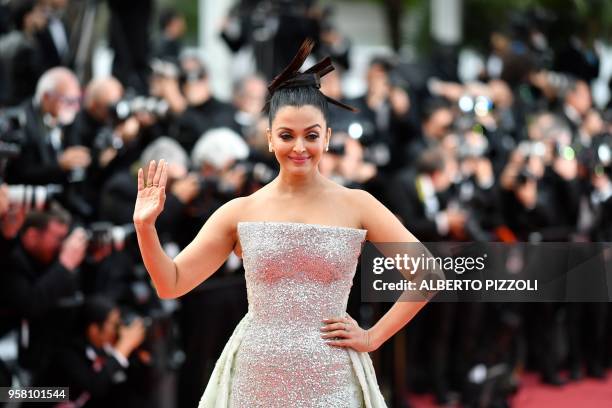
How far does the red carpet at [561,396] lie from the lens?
705cm

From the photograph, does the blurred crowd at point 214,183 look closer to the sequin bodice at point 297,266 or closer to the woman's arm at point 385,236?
the woman's arm at point 385,236

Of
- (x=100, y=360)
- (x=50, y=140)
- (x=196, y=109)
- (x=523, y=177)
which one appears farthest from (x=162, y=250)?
(x=523, y=177)

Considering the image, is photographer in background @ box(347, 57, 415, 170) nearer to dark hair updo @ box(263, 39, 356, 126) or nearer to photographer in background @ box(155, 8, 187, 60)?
photographer in background @ box(155, 8, 187, 60)

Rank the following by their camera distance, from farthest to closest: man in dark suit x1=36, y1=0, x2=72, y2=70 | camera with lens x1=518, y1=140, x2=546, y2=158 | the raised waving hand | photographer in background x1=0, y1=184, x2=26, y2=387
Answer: camera with lens x1=518, y1=140, x2=546, y2=158 < man in dark suit x1=36, y1=0, x2=72, y2=70 < photographer in background x1=0, y1=184, x2=26, y2=387 < the raised waving hand

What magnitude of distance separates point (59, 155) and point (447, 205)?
2.55 meters

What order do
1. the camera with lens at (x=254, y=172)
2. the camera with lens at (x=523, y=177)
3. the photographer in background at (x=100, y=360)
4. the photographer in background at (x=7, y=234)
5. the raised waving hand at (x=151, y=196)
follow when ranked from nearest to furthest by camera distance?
1. the raised waving hand at (x=151, y=196)
2. the photographer in background at (x=7, y=234)
3. the photographer in background at (x=100, y=360)
4. the camera with lens at (x=254, y=172)
5. the camera with lens at (x=523, y=177)

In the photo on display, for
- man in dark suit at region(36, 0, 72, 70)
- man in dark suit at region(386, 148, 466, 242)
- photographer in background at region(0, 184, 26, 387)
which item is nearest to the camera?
photographer in background at region(0, 184, 26, 387)

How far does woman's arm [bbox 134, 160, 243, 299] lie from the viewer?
9.96 ft

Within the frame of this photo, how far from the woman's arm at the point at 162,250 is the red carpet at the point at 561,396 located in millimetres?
3961

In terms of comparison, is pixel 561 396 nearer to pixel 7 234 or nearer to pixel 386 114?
pixel 386 114

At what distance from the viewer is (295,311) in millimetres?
3154

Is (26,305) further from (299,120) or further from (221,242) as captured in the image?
(299,120)

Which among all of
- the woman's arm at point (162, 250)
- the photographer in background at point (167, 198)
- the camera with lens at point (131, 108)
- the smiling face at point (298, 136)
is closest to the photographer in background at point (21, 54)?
the camera with lens at point (131, 108)

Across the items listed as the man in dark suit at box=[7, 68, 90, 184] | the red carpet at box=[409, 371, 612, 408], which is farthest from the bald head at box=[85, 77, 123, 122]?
the red carpet at box=[409, 371, 612, 408]
